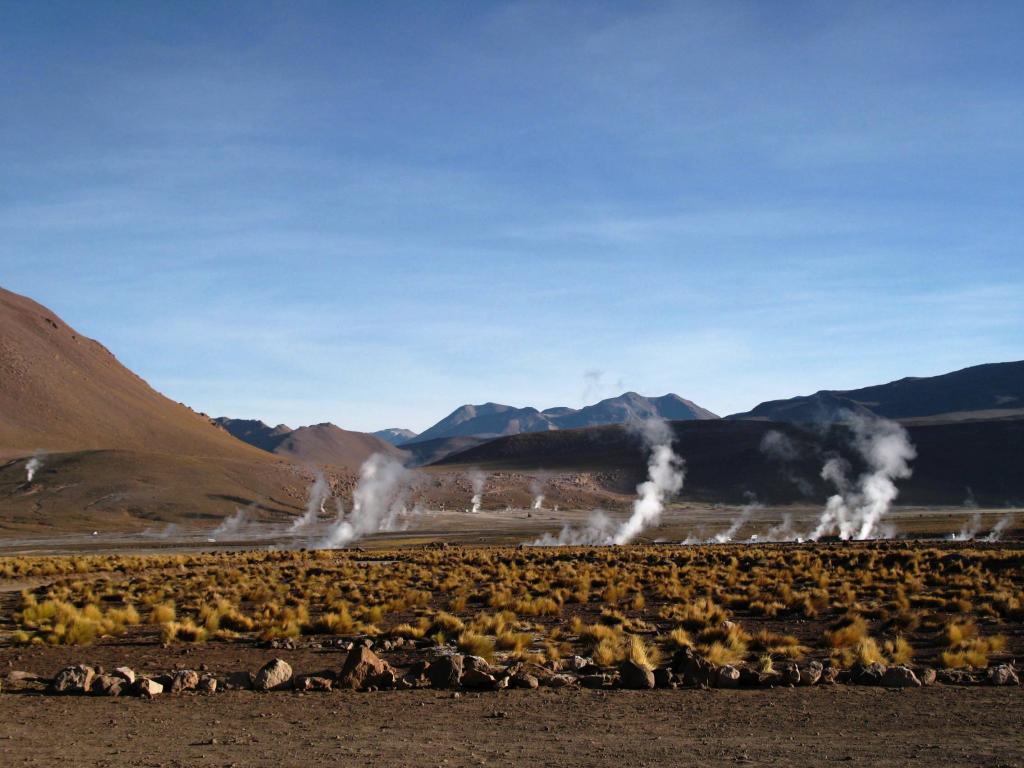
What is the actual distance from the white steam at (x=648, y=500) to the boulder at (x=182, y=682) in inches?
2187

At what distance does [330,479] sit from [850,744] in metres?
134

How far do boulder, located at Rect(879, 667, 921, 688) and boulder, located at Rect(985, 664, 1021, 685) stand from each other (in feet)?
3.39

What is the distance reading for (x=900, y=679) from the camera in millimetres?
13023

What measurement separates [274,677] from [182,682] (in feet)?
3.99

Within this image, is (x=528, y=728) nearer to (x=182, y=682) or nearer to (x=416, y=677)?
(x=416, y=677)

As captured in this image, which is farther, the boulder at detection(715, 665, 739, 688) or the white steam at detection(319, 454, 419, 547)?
the white steam at detection(319, 454, 419, 547)

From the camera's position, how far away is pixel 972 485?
132 metres

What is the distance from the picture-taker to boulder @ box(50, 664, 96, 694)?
42.1 feet

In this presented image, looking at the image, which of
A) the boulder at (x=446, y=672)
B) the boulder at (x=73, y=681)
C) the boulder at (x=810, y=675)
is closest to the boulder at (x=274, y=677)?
the boulder at (x=446, y=672)

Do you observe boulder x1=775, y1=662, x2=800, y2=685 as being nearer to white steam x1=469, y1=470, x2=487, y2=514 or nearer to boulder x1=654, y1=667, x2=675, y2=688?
boulder x1=654, y1=667, x2=675, y2=688

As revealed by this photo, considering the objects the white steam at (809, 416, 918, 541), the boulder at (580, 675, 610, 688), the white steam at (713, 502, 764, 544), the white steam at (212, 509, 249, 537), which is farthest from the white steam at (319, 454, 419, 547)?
the boulder at (580, 675, 610, 688)

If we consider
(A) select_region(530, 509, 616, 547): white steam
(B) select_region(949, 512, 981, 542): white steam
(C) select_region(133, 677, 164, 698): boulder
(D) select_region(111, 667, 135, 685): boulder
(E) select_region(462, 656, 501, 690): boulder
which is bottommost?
(B) select_region(949, 512, 981, 542): white steam

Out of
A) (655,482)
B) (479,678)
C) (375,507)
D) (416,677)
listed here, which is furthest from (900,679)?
(655,482)

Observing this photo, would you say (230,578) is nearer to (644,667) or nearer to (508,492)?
(644,667)
